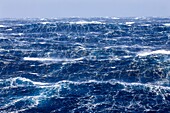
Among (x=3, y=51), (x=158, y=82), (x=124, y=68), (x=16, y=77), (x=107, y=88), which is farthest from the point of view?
(x=3, y=51)

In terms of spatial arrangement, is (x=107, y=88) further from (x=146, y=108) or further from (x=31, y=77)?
(x=31, y=77)

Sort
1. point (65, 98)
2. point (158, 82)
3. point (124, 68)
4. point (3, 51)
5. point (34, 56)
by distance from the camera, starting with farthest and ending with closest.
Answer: point (3, 51), point (34, 56), point (124, 68), point (158, 82), point (65, 98)

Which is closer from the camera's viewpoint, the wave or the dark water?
the dark water

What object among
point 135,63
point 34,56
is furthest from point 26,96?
Answer: point 34,56

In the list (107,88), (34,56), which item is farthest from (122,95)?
(34,56)

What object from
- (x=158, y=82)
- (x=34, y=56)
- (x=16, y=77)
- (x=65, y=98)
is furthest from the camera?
(x=34, y=56)

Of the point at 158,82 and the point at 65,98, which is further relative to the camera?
the point at 158,82

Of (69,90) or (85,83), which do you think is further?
(85,83)

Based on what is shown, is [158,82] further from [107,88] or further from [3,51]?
[3,51]

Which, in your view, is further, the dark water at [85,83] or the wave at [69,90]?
the wave at [69,90]
